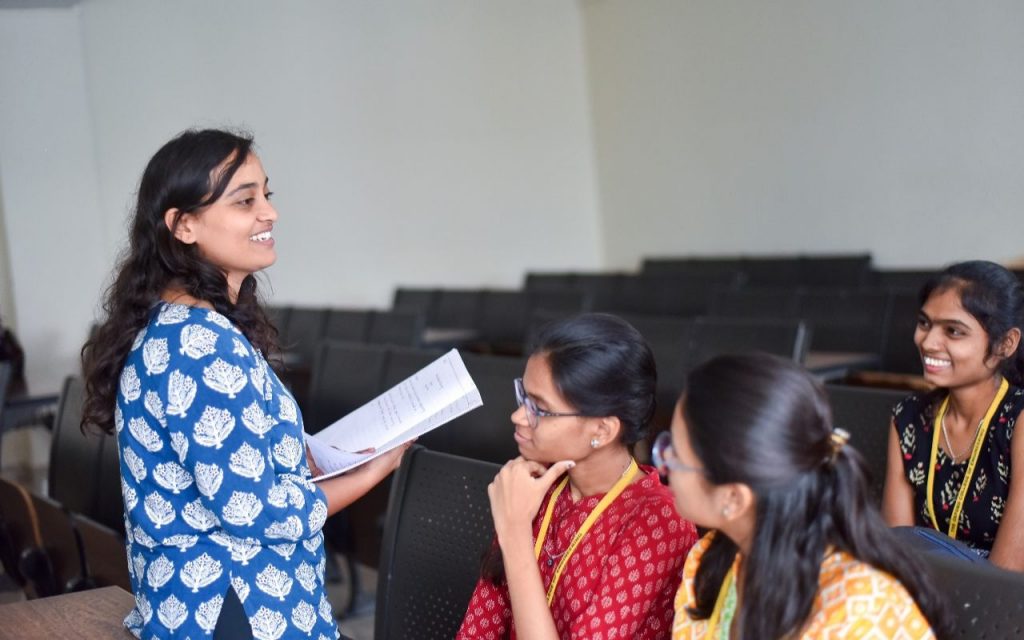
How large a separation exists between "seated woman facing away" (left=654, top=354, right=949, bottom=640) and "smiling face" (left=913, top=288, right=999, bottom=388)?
97 cm

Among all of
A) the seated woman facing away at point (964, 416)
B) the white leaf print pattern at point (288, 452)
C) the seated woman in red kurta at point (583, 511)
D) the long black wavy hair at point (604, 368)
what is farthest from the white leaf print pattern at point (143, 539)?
the seated woman facing away at point (964, 416)

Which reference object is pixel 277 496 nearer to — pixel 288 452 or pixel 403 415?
pixel 288 452

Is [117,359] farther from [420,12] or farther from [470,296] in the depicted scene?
[420,12]

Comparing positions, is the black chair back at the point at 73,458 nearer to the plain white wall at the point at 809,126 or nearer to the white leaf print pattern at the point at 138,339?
the white leaf print pattern at the point at 138,339

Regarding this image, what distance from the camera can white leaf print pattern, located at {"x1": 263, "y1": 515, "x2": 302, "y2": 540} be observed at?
57.9 inches

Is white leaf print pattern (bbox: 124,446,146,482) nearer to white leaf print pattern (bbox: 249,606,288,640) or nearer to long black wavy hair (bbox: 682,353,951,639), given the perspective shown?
white leaf print pattern (bbox: 249,606,288,640)

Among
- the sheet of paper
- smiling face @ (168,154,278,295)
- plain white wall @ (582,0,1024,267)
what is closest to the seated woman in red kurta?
the sheet of paper

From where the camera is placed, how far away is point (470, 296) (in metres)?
6.34

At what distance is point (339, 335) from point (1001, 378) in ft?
11.7

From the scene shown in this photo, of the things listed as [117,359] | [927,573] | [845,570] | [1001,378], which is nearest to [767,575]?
[845,570]

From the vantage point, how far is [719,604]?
1240 millimetres

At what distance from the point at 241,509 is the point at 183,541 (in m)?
0.13

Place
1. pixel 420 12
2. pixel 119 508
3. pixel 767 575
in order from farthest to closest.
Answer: pixel 420 12
pixel 119 508
pixel 767 575

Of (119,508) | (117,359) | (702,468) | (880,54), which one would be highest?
(880,54)
